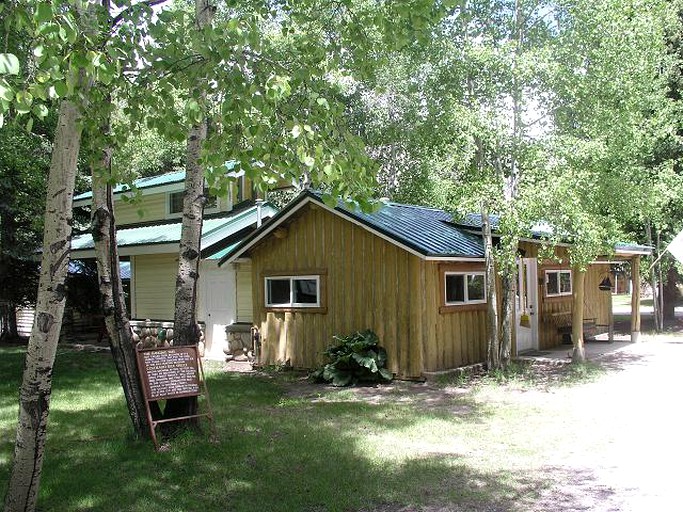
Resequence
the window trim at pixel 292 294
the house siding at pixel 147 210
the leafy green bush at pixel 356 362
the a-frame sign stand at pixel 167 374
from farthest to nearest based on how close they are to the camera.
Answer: the house siding at pixel 147 210
the window trim at pixel 292 294
the leafy green bush at pixel 356 362
the a-frame sign stand at pixel 167 374

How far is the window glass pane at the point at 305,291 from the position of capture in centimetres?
1352

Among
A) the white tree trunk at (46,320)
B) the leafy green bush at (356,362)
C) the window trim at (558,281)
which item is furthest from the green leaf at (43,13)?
the window trim at (558,281)

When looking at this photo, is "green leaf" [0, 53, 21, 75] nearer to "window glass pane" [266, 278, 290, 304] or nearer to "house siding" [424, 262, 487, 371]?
"house siding" [424, 262, 487, 371]

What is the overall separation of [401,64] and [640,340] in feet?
34.9

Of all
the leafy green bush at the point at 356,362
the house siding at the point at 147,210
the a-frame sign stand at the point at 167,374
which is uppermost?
the house siding at the point at 147,210

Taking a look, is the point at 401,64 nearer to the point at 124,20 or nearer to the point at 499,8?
the point at 499,8

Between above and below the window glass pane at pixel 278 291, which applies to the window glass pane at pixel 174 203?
above

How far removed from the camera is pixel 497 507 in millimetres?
5270

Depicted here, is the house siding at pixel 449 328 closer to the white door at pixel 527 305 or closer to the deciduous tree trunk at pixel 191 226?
the white door at pixel 527 305

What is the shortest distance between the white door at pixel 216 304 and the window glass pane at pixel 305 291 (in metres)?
2.79

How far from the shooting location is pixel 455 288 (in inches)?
506

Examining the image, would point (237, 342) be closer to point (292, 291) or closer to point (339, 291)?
point (292, 291)

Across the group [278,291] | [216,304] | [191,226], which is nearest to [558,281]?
[278,291]

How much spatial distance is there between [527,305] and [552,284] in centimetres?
160
